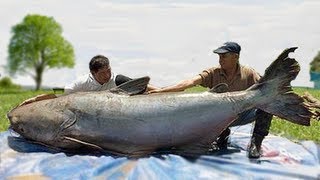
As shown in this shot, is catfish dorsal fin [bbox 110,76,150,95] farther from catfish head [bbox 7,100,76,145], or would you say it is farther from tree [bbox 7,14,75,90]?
tree [bbox 7,14,75,90]

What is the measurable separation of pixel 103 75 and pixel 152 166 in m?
1.49

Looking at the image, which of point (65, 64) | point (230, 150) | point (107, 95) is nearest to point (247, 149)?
point (230, 150)

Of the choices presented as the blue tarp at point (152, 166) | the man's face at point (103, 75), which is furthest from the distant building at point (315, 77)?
the blue tarp at point (152, 166)

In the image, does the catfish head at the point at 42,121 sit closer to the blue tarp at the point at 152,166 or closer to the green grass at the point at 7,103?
the blue tarp at the point at 152,166

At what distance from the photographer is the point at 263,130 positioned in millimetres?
6492

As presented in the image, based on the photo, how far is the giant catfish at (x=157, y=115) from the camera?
6137mm

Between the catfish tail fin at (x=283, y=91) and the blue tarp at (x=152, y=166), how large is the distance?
0.49 meters

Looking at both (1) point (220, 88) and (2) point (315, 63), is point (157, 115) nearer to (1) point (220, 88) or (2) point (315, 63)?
(1) point (220, 88)

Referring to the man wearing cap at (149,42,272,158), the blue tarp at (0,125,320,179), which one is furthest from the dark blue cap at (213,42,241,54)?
the blue tarp at (0,125,320,179)

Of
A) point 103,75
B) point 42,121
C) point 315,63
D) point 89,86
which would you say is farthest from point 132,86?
point 315,63

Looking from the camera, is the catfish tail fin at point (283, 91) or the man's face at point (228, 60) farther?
the man's face at point (228, 60)

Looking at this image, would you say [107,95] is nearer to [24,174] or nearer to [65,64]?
[24,174]

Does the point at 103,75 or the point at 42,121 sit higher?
the point at 103,75

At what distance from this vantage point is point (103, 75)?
23.0ft
